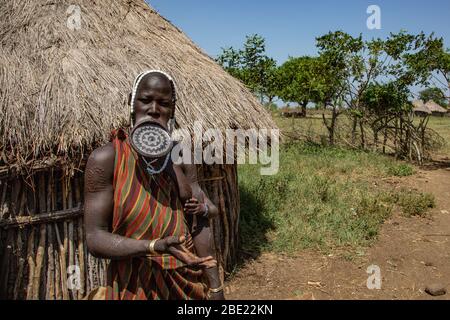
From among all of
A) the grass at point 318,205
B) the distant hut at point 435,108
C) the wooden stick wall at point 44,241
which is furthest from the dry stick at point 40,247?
the distant hut at point 435,108

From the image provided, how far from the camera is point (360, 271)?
4648mm

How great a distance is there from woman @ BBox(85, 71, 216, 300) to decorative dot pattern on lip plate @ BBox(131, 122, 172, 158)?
5 cm

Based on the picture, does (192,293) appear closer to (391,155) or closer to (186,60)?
(186,60)

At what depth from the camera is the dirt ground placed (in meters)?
4.27

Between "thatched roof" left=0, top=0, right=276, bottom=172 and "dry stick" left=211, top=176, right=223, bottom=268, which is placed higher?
"thatched roof" left=0, top=0, right=276, bottom=172

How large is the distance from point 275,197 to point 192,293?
4639 mm

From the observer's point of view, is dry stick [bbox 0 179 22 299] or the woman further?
dry stick [bbox 0 179 22 299]

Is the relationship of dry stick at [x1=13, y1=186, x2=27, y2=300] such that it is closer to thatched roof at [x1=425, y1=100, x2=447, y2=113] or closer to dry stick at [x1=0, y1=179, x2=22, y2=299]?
dry stick at [x1=0, y1=179, x2=22, y2=299]

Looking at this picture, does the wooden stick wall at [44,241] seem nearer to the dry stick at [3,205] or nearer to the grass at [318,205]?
the dry stick at [3,205]

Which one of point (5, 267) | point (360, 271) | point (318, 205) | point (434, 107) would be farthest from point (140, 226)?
point (434, 107)

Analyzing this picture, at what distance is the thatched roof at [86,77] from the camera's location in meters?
3.44

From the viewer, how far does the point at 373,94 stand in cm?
1148

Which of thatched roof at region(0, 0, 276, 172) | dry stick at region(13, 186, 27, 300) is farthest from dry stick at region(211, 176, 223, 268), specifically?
dry stick at region(13, 186, 27, 300)
